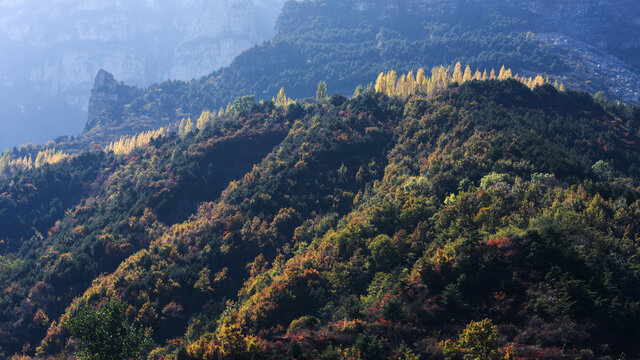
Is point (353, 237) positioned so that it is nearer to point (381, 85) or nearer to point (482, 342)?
point (482, 342)

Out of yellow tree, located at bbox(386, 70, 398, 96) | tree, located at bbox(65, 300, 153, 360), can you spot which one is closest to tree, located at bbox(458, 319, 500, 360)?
tree, located at bbox(65, 300, 153, 360)

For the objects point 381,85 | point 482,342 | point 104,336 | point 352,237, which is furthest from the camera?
point 381,85

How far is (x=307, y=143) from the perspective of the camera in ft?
428

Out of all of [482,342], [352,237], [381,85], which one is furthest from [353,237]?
[381,85]

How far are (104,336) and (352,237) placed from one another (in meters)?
40.2

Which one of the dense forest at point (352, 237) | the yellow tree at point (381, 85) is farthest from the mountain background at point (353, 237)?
the yellow tree at point (381, 85)

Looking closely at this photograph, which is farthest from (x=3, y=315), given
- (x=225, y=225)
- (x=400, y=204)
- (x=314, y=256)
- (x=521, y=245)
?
(x=521, y=245)

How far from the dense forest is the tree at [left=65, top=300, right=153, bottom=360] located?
0.75 ft

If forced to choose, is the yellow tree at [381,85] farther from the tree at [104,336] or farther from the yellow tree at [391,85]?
the tree at [104,336]

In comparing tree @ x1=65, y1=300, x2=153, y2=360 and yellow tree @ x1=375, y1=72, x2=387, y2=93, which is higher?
yellow tree @ x1=375, y1=72, x2=387, y2=93

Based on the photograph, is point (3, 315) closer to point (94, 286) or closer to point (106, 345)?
point (94, 286)

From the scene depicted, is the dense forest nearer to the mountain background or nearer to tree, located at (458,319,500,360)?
tree, located at (458,319,500,360)

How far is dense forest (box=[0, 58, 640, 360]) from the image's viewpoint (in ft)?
150

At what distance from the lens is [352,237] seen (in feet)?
238
